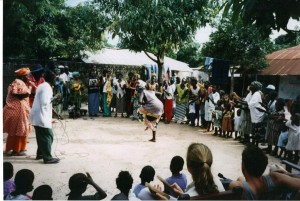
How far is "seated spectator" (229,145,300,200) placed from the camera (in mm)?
2195

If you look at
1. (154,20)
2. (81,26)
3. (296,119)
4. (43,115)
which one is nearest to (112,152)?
(43,115)

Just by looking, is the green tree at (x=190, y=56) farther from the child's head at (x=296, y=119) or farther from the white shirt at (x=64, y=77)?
the child's head at (x=296, y=119)

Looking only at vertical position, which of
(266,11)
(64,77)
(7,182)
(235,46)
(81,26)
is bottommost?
(7,182)

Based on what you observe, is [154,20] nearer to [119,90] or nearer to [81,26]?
[119,90]

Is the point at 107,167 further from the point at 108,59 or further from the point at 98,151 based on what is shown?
the point at 108,59

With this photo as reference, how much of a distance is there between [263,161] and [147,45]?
1048 cm

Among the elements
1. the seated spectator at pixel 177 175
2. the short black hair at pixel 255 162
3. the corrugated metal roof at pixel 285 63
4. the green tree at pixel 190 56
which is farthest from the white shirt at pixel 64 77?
the green tree at pixel 190 56

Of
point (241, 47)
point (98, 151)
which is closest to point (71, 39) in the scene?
point (241, 47)

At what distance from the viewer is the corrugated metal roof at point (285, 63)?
50.1 feet

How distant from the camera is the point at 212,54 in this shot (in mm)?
13117

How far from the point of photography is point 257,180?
2.26 m

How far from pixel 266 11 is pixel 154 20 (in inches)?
344

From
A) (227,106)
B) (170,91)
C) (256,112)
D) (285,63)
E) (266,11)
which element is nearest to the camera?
(266,11)

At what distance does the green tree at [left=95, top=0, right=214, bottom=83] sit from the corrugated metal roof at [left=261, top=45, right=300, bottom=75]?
511 centimetres
